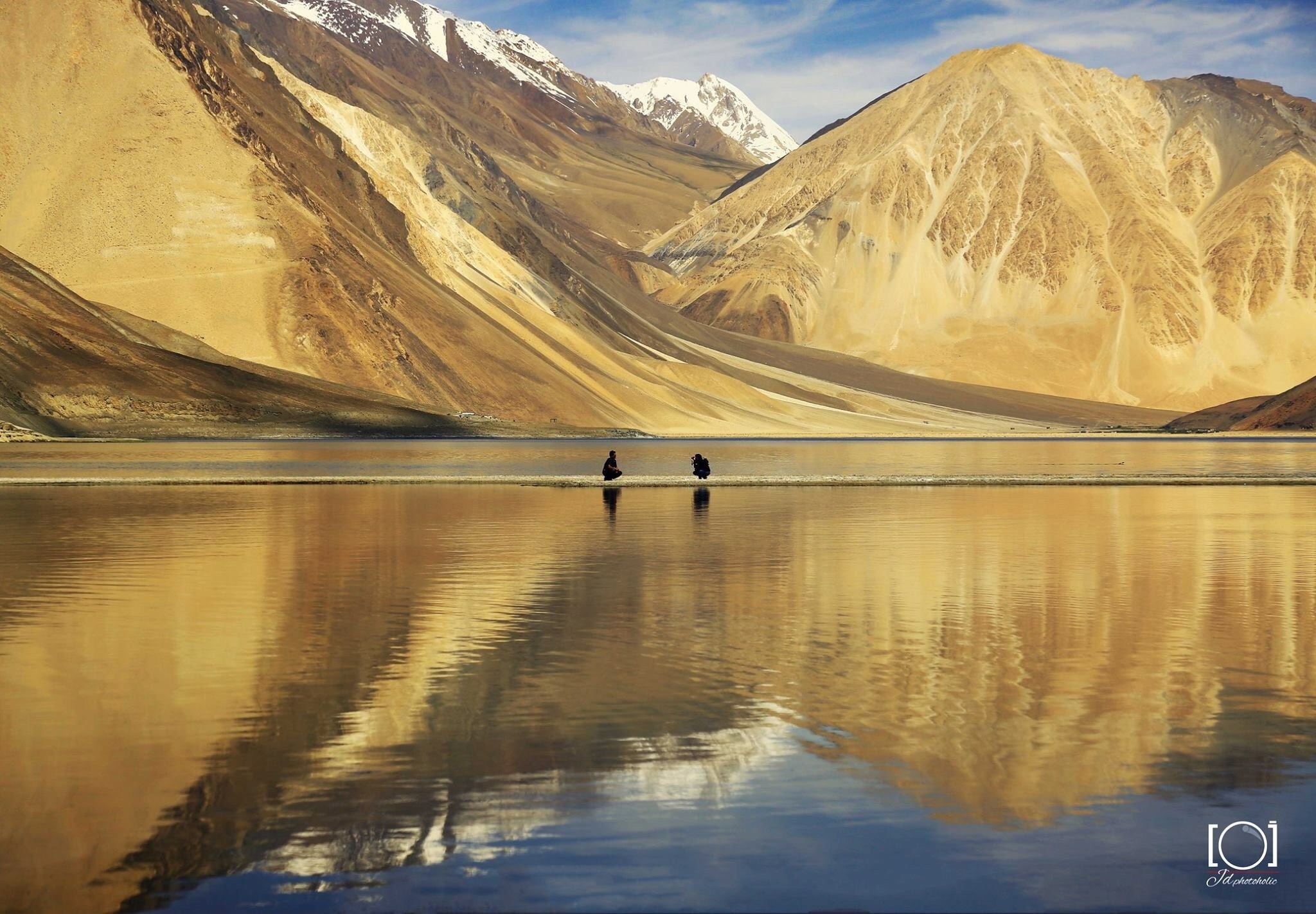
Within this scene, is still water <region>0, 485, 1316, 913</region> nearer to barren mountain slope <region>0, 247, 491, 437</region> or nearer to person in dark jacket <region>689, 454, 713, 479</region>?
person in dark jacket <region>689, 454, 713, 479</region>

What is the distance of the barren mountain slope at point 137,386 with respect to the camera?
320 feet

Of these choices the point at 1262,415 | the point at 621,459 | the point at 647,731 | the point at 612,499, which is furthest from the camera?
the point at 1262,415

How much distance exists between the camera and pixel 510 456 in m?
83.1

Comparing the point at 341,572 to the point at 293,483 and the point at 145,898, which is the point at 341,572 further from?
the point at 293,483

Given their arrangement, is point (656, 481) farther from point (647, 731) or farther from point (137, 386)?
point (137, 386)

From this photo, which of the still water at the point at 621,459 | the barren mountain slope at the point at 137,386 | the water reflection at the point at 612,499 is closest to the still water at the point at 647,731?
the water reflection at the point at 612,499

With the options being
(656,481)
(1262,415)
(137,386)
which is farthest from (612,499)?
(1262,415)

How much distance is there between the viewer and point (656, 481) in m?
52.0

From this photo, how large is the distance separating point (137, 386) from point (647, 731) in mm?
97881

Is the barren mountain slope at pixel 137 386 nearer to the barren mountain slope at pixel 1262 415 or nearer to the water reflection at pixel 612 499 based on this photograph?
the water reflection at pixel 612 499

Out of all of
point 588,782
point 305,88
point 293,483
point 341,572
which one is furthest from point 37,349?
point 588,782

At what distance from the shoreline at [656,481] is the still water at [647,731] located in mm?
24501

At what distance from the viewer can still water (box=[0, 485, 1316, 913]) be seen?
8859 millimetres

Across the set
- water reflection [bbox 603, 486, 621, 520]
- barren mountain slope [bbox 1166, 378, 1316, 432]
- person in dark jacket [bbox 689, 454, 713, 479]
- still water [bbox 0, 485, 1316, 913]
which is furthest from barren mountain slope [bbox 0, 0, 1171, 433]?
still water [bbox 0, 485, 1316, 913]
